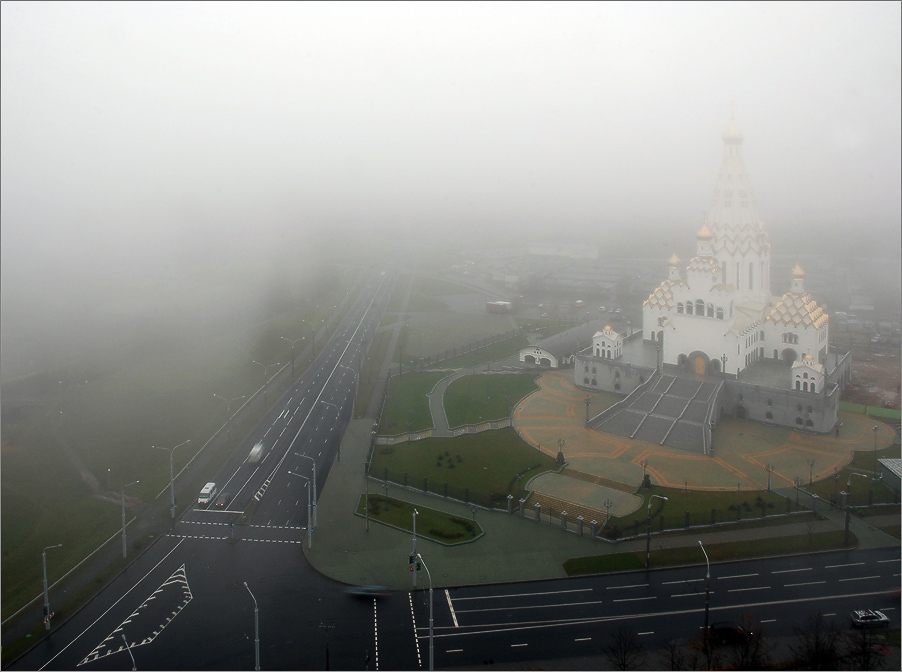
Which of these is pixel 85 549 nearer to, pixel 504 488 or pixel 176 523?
pixel 176 523

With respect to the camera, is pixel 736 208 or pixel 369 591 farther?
pixel 736 208

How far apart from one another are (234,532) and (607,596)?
2059 centimetres

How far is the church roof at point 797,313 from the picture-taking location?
59.2 meters

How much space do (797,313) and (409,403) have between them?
34535 millimetres

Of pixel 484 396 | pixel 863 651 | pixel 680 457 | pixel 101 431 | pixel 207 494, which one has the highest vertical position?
pixel 101 431

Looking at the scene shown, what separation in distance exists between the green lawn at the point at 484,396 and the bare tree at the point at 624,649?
27.3m

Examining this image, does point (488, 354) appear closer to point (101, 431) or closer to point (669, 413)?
point (669, 413)

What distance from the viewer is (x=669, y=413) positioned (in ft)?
181

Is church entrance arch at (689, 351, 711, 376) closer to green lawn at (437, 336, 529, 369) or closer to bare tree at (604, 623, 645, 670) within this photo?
green lawn at (437, 336, 529, 369)

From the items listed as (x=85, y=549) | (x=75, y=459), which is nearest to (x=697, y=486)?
(x=85, y=549)

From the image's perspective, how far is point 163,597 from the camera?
108 ft

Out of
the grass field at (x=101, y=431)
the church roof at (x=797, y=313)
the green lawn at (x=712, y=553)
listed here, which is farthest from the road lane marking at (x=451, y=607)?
the church roof at (x=797, y=313)

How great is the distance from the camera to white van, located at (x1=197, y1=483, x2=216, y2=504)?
140 feet

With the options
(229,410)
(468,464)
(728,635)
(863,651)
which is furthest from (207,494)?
(863,651)
